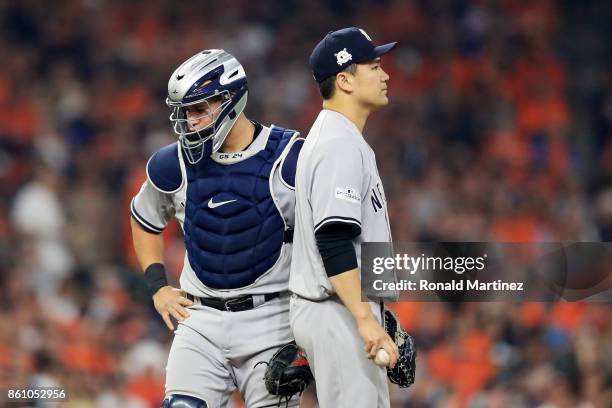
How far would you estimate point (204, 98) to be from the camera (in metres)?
4.25

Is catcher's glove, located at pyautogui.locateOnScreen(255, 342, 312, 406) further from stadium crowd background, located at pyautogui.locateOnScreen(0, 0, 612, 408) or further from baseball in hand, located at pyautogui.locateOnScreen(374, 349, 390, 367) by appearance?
stadium crowd background, located at pyautogui.locateOnScreen(0, 0, 612, 408)

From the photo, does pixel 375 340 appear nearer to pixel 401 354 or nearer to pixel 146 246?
pixel 401 354

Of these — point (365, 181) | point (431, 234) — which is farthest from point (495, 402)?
point (365, 181)

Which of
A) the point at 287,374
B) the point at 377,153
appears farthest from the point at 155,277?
the point at 377,153

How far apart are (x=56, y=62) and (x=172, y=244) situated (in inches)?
108

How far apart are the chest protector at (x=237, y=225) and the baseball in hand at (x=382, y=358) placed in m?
0.78

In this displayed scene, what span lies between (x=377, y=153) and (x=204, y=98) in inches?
227

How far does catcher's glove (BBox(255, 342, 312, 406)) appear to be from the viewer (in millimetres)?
4121

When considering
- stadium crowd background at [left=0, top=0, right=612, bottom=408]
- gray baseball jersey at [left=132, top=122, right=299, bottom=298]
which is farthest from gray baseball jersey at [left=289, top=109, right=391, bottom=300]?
stadium crowd background at [left=0, top=0, right=612, bottom=408]

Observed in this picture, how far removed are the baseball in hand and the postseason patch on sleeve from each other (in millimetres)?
521

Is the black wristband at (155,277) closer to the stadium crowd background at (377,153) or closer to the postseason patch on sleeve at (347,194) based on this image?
the postseason patch on sleeve at (347,194)

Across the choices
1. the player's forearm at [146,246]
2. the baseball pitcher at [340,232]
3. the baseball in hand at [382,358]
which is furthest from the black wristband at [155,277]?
the baseball in hand at [382,358]

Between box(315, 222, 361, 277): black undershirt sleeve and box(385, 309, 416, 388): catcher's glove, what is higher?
box(315, 222, 361, 277): black undershirt sleeve
